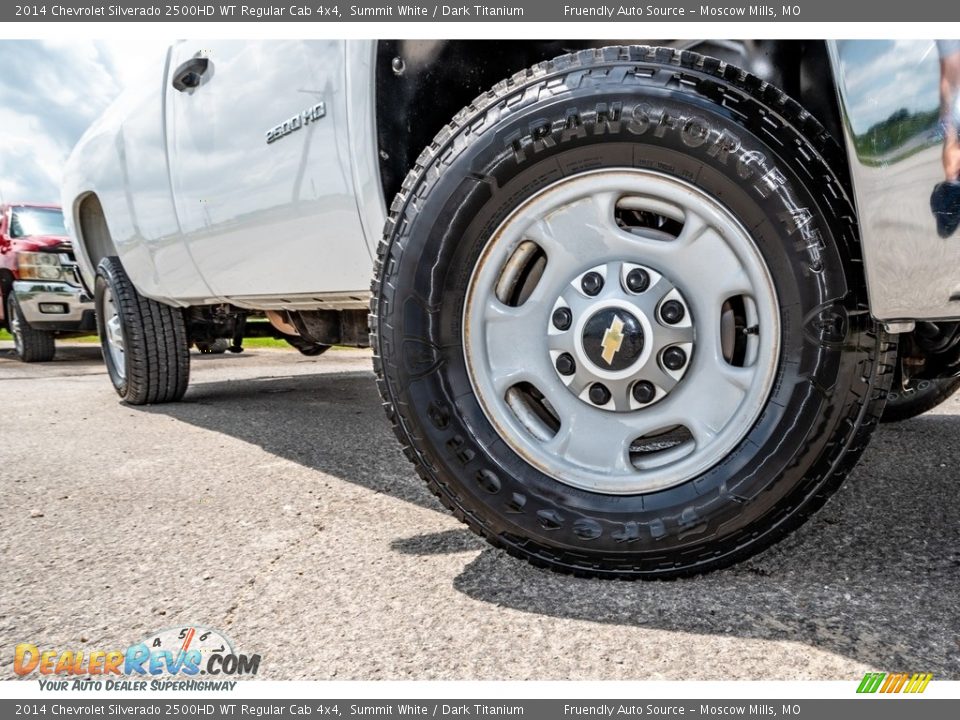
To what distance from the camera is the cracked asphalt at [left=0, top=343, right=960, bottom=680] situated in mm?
965

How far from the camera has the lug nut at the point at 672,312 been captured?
1220 millimetres

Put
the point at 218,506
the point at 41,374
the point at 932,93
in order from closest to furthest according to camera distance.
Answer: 1. the point at 932,93
2. the point at 218,506
3. the point at 41,374

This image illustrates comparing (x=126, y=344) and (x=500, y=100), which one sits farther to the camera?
(x=126, y=344)

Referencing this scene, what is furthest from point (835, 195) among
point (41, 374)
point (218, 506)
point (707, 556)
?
point (41, 374)

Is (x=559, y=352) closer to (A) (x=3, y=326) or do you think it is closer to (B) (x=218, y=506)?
(B) (x=218, y=506)

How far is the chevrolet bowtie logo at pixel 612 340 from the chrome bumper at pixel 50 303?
6669 mm

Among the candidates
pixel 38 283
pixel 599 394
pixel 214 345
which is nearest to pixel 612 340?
pixel 599 394

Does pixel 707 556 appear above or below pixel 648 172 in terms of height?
below

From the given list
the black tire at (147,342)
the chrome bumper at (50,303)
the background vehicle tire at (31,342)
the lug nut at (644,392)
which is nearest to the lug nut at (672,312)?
the lug nut at (644,392)

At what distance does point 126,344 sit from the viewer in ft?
10.8

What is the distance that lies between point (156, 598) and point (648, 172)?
118 cm

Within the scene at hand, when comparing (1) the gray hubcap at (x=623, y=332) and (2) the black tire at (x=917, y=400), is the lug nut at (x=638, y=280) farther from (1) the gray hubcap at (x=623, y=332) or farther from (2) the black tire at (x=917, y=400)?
(2) the black tire at (x=917, y=400)

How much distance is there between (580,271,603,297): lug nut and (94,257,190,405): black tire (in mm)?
2719

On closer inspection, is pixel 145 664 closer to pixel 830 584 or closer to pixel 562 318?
pixel 562 318
